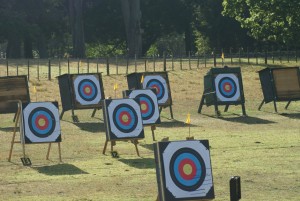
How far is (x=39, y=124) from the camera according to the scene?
69.2ft

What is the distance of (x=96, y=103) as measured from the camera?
3209 cm

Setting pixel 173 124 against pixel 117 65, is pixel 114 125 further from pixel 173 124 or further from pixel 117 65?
pixel 117 65

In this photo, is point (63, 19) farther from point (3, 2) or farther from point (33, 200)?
point (33, 200)

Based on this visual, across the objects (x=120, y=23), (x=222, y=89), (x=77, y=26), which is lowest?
(x=222, y=89)

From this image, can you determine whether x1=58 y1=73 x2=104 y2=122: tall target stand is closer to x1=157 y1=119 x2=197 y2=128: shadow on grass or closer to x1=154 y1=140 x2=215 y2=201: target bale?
x1=157 y1=119 x2=197 y2=128: shadow on grass

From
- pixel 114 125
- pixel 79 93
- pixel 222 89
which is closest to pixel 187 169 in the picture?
pixel 114 125

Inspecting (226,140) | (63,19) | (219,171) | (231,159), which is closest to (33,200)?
(219,171)

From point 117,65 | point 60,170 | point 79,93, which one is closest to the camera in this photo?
point 60,170

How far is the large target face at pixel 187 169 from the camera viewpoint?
12.8m

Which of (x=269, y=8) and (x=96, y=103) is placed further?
(x=269, y=8)

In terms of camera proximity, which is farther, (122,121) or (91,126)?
(91,126)

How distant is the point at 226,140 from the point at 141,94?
3.13 m

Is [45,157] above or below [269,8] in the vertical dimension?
below

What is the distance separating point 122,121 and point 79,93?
33.9 feet
